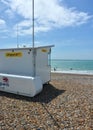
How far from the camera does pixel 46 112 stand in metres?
6.00

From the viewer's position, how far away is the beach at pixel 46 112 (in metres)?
4.92

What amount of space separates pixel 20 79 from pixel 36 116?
2820 millimetres

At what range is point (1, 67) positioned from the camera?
33.0 ft

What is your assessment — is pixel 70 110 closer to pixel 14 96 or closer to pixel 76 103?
pixel 76 103

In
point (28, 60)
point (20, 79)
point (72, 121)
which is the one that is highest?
point (28, 60)

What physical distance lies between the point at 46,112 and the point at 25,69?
11.8 feet

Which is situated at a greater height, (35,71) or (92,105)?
(35,71)

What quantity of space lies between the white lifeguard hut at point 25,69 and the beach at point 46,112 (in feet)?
1.38

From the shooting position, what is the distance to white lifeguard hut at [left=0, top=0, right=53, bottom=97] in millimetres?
8031

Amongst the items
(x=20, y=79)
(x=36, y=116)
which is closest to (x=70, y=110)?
(x=36, y=116)

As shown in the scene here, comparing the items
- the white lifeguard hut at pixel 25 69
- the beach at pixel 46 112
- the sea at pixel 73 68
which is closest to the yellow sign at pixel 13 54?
the white lifeguard hut at pixel 25 69

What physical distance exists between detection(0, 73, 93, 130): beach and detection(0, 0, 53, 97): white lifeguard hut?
16.5 inches

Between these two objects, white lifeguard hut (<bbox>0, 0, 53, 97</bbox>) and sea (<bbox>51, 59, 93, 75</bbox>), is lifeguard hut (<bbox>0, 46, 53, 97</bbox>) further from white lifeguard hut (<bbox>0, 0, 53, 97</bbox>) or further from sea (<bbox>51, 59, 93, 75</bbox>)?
sea (<bbox>51, 59, 93, 75</bbox>)

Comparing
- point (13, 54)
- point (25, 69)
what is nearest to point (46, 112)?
point (25, 69)
